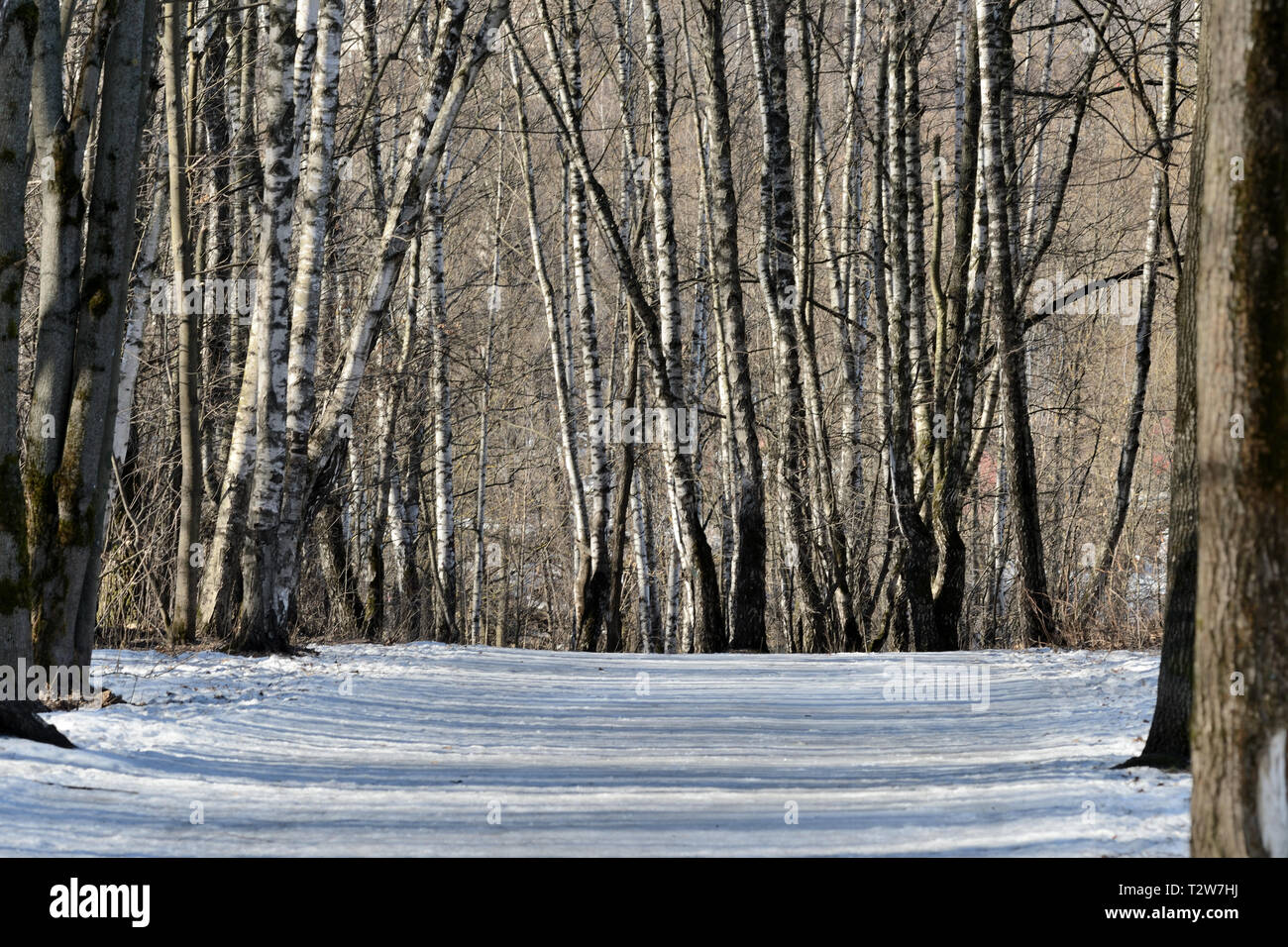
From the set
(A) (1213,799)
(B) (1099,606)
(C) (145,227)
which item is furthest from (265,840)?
(B) (1099,606)

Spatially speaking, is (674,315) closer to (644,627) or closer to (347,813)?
(644,627)

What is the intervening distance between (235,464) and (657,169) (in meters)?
6.89

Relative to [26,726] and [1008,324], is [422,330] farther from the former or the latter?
[26,726]

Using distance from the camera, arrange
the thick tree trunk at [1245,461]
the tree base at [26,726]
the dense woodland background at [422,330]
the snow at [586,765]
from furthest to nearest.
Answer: the dense woodland background at [422,330] → the tree base at [26,726] → the snow at [586,765] → the thick tree trunk at [1245,461]

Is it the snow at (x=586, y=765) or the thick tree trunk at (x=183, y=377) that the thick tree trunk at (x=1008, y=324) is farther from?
the thick tree trunk at (x=183, y=377)

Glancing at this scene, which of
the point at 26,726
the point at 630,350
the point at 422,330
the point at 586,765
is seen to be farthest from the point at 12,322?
the point at 630,350

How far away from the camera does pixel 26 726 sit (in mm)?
5984

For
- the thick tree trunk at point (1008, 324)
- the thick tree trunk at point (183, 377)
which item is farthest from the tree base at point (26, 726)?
the thick tree trunk at point (1008, 324)

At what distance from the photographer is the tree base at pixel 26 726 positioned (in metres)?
5.94

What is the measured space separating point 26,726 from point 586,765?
8.83 feet

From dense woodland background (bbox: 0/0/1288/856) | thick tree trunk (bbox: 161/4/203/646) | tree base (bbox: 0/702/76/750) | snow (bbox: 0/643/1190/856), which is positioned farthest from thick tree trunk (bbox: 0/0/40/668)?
thick tree trunk (bbox: 161/4/203/646)

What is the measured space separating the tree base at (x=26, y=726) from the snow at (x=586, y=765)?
0.42ft

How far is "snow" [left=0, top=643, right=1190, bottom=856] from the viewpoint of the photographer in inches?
195

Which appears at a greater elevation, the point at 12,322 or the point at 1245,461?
the point at 12,322
